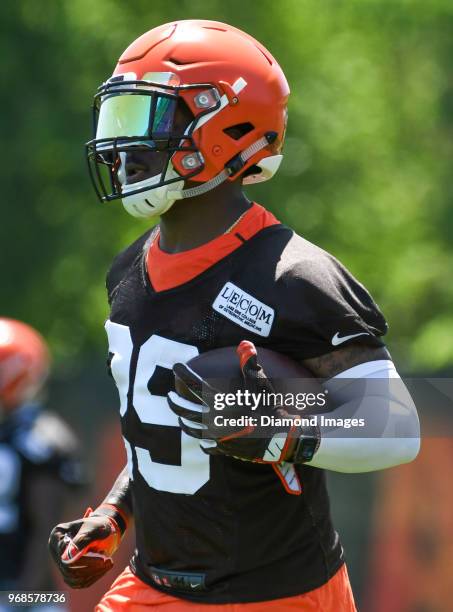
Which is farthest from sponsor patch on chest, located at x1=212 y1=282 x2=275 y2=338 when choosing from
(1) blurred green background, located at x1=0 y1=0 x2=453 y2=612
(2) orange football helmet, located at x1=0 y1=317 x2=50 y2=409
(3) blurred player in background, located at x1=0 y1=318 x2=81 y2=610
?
(1) blurred green background, located at x1=0 y1=0 x2=453 y2=612

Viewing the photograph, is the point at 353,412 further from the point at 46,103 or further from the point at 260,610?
the point at 46,103

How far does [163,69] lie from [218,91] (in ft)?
0.51

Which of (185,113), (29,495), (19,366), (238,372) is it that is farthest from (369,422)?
(19,366)

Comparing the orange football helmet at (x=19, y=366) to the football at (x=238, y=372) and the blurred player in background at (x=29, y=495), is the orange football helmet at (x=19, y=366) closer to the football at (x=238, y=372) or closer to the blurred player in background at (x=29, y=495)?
the blurred player in background at (x=29, y=495)

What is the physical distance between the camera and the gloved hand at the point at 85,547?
3100mm

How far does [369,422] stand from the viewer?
2742 mm

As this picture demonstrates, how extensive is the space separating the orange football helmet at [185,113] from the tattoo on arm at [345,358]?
60 centimetres

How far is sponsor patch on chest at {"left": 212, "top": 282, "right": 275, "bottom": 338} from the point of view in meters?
2.82

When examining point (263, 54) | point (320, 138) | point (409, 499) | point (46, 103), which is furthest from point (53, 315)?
point (263, 54)

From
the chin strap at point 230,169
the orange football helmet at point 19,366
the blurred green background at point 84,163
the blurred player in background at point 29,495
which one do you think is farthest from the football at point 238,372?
the blurred green background at point 84,163

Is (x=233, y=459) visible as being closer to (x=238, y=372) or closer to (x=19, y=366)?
(x=238, y=372)

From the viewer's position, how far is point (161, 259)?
310 centimetres

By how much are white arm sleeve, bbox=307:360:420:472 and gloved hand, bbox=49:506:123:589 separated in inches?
28.3

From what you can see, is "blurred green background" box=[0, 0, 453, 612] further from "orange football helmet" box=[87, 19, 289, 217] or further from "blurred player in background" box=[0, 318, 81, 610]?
"orange football helmet" box=[87, 19, 289, 217]
